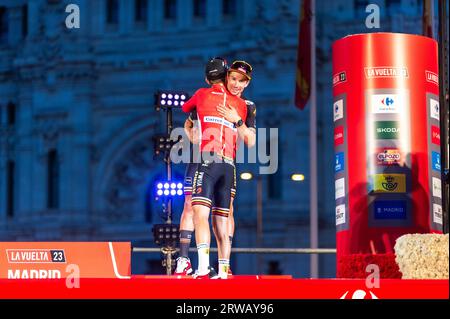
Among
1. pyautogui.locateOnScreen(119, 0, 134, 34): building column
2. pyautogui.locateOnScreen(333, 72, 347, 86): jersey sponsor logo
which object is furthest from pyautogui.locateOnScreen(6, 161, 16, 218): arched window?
pyautogui.locateOnScreen(333, 72, 347, 86): jersey sponsor logo

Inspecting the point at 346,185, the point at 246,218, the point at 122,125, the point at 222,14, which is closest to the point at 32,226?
the point at 122,125

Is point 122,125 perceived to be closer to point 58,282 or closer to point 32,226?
point 32,226

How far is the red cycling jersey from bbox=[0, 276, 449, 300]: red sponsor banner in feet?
7.64

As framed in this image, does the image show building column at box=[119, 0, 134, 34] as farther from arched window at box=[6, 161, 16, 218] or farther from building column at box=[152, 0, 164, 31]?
arched window at box=[6, 161, 16, 218]

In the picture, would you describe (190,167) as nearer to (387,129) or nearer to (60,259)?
(60,259)

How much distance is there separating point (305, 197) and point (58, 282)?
4911 cm

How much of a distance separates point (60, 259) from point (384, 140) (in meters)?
3.66

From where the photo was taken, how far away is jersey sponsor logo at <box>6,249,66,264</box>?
9.89m

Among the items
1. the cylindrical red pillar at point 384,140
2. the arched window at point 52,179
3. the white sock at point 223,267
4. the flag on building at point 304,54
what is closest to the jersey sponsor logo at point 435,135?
the cylindrical red pillar at point 384,140

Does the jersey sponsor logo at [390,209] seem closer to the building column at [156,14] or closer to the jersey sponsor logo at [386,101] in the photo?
the jersey sponsor logo at [386,101]

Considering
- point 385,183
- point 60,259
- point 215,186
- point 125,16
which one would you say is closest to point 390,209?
point 385,183

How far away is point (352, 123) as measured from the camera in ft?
34.8

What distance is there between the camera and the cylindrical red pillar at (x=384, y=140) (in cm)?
1047

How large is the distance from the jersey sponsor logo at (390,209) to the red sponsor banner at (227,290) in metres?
2.97
